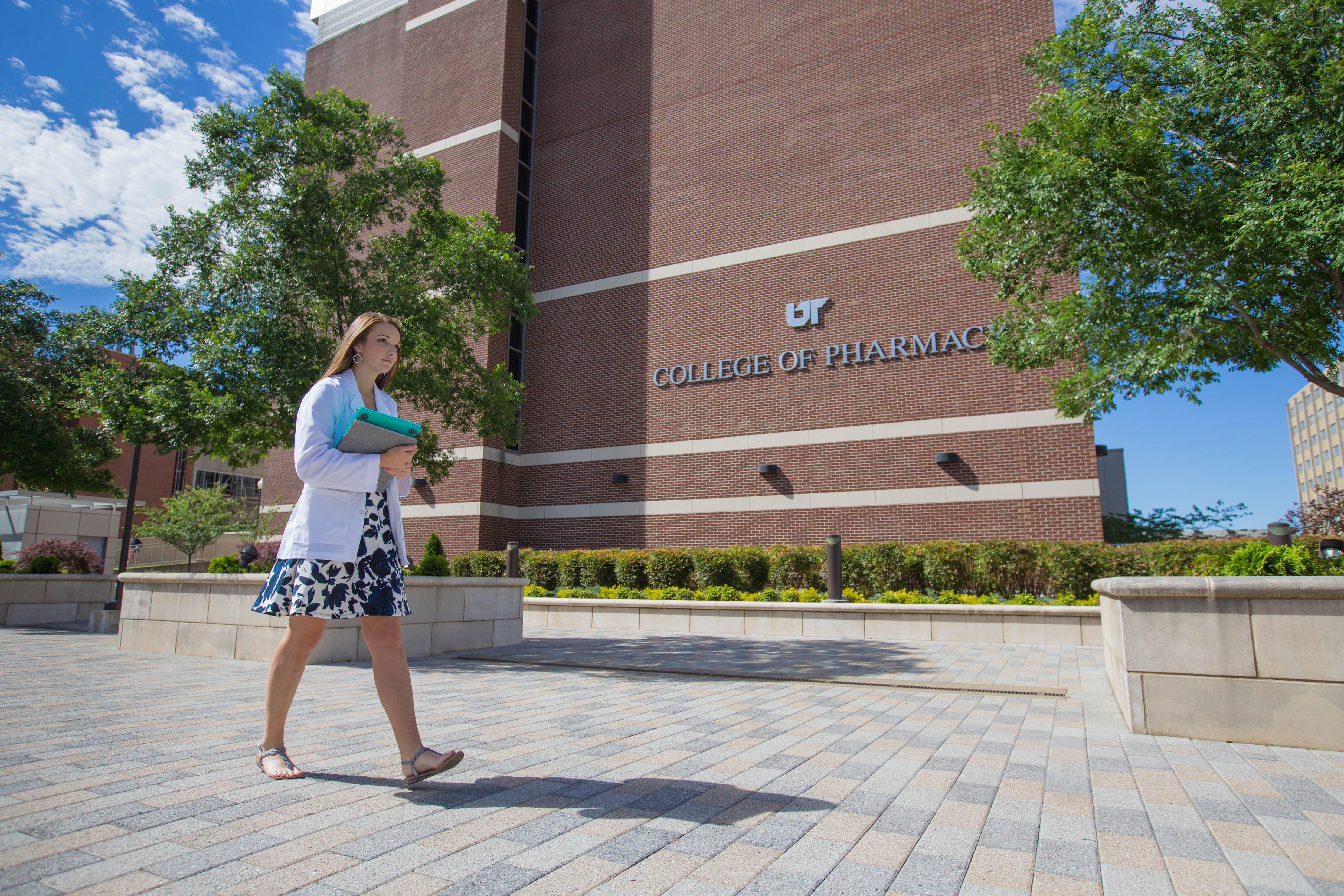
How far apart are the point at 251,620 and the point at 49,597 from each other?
10890mm

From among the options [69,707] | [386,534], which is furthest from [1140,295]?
[69,707]

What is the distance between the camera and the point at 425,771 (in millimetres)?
3025

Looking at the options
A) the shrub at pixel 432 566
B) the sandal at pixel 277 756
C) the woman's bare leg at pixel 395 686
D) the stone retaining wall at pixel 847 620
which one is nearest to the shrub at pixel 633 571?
the stone retaining wall at pixel 847 620

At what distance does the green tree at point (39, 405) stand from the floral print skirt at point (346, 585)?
12550 millimetres

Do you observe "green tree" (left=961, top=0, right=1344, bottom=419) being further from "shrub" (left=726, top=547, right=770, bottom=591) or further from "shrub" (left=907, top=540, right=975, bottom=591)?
"shrub" (left=726, top=547, right=770, bottom=591)

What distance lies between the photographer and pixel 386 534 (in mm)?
3303

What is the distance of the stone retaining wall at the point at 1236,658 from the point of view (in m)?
4.19

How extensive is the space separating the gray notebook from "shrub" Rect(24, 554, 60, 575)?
1682cm

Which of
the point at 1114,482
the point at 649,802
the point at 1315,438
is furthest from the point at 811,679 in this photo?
the point at 1315,438

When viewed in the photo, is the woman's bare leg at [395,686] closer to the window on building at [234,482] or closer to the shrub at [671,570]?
the shrub at [671,570]

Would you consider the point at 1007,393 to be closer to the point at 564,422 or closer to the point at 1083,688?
the point at 1083,688

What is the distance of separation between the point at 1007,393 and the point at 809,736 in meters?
12.8

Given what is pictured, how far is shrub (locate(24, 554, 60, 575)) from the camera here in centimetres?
1517

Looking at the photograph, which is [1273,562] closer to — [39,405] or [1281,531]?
[1281,531]
